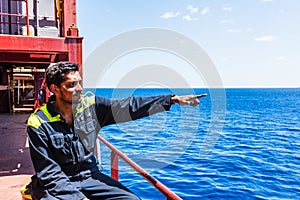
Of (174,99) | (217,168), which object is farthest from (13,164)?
(217,168)

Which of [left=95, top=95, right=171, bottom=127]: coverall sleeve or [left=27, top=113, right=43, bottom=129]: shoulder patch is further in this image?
[left=95, top=95, right=171, bottom=127]: coverall sleeve

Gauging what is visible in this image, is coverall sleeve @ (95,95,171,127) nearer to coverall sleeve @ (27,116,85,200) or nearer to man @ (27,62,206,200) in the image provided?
man @ (27,62,206,200)

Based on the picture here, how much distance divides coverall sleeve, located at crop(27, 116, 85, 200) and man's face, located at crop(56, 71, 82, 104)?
319 millimetres

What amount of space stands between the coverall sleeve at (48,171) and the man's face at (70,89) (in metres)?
0.32

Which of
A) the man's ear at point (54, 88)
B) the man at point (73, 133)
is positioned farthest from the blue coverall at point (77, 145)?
the man's ear at point (54, 88)

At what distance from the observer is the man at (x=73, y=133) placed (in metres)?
2.05

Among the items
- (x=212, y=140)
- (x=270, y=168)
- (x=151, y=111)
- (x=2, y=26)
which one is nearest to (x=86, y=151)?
(x=151, y=111)

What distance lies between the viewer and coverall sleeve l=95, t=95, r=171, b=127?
2.23 m

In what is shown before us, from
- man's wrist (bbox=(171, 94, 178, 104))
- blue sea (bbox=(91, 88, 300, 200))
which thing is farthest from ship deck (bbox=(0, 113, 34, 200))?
man's wrist (bbox=(171, 94, 178, 104))

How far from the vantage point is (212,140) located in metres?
19.3

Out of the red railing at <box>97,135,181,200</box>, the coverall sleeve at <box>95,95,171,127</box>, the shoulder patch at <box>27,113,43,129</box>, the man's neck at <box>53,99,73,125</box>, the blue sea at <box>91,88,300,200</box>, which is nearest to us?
the red railing at <box>97,135,181,200</box>

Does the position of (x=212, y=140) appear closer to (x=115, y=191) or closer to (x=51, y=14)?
(x=51, y=14)

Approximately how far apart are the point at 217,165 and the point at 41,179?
38.8ft

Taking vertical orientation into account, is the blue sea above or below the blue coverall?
below
